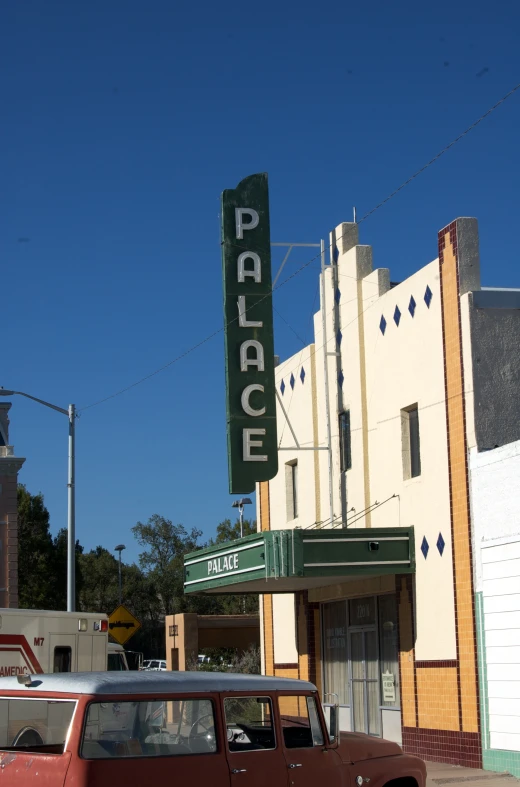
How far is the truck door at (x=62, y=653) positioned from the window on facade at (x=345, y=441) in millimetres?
6856

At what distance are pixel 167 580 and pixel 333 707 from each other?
72.7 metres

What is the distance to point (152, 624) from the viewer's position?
8012 cm

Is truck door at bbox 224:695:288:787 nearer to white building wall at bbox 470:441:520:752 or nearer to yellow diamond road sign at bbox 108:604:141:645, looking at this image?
white building wall at bbox 470:441:520:752

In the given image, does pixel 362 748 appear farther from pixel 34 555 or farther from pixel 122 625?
pixel 34 555

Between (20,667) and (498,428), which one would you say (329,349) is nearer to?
(498,428)

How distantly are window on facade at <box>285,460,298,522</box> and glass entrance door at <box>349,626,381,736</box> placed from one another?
13.8 ft

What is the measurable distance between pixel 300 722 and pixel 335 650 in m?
13.6

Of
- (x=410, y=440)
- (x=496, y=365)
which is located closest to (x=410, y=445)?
(x=410, y=440)

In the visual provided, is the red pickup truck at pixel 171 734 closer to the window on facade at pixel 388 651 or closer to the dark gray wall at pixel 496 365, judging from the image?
the dark gray wall at pixel 496 365

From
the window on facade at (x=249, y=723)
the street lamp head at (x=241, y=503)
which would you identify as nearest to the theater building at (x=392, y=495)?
the window on facade at (x=249, y=723)

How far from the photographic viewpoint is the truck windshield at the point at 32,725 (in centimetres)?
806

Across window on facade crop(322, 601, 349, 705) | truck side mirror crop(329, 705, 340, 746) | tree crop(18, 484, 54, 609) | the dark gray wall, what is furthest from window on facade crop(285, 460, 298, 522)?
tree crop(18, 484, 54, 609)

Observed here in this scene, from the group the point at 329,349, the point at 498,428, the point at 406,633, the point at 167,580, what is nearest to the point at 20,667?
the point at 406,633

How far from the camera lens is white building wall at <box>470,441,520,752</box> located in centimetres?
1580
